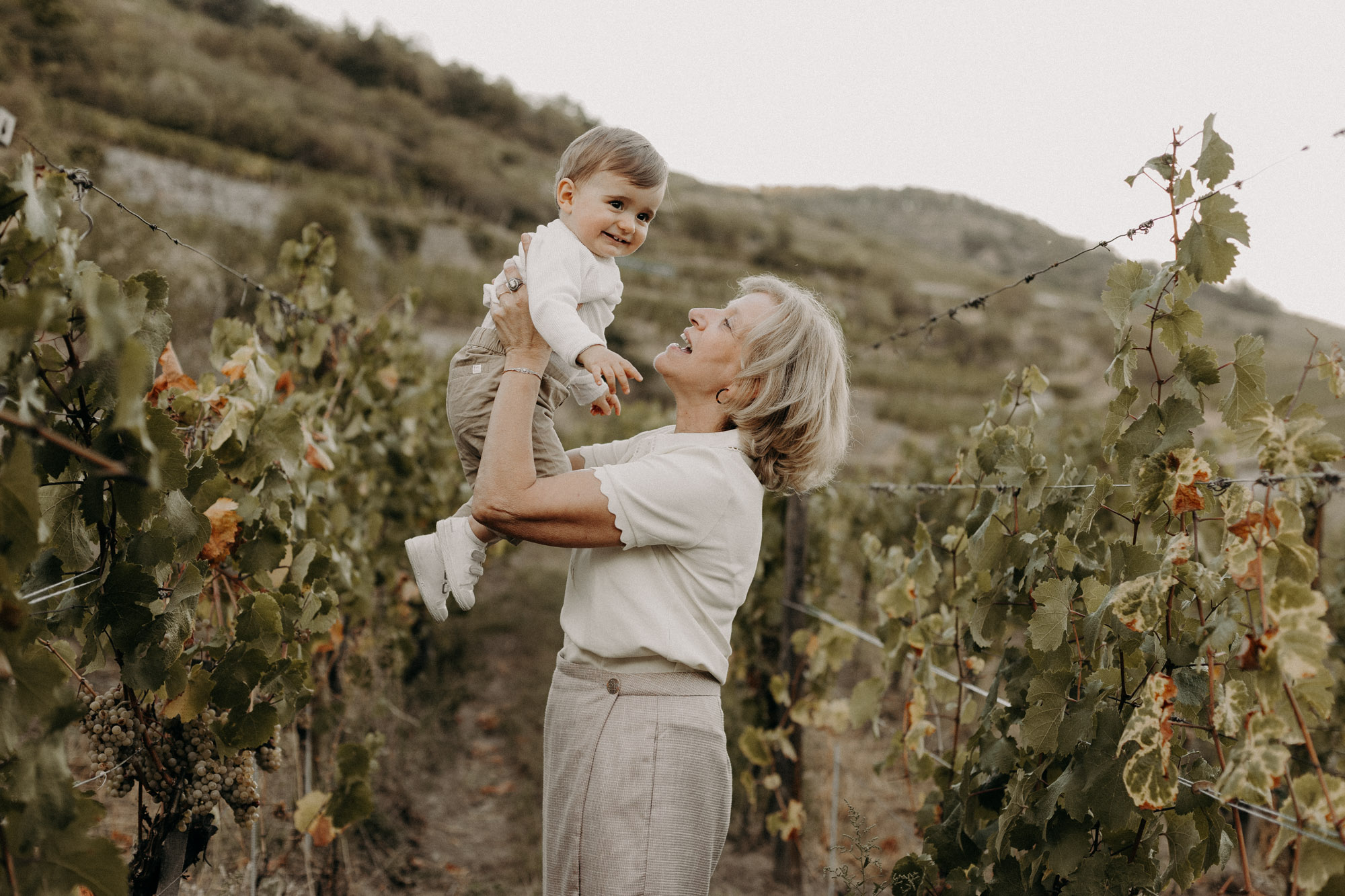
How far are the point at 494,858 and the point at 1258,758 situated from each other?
361 centimetres

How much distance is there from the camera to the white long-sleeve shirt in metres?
1.66

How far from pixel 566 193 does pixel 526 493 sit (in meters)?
0.79

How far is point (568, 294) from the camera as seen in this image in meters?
1.74

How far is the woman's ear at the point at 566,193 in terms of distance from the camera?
193 cm

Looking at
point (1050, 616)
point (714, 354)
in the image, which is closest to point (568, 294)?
point (714, 354)

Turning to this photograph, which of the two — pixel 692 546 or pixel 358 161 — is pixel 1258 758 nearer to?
pixel 692 546

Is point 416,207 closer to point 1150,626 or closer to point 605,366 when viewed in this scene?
point 605,366

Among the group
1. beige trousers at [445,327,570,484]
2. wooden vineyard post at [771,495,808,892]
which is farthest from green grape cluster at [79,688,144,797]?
wooden vineyard post at [771,495,808,892]

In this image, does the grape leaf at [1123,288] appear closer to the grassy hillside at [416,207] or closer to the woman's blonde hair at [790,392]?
the woman's blonde hair at [790,392]

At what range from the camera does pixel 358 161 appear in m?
41.0

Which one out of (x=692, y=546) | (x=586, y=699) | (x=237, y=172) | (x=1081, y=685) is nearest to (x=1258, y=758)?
(x=1081, y=685)

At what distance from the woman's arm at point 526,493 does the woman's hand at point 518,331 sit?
0.16 feet

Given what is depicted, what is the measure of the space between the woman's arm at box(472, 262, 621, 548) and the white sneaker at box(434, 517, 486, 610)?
0.67 feet

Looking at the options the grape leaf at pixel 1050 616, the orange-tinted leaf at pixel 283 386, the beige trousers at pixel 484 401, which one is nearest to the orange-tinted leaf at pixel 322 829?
the orange-tinted leaf at pixel 283 386
